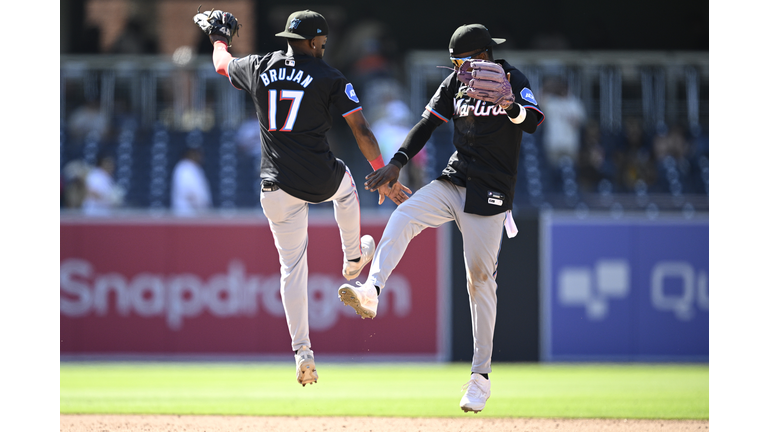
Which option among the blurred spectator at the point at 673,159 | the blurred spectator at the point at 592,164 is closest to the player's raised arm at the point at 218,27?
the blurred spectator at the point at 592,164

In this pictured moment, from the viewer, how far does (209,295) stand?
10570mm

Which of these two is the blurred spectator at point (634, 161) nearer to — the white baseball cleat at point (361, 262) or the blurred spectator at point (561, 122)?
the blurred spectator at point (561, 122)

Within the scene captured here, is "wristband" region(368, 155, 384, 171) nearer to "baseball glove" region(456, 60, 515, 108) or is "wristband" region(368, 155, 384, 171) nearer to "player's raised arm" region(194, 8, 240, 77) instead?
"baseball glove" region(456, 60, 515, 108)

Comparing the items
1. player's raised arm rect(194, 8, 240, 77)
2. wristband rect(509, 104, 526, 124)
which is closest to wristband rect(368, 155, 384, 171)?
wristband rect(509, 104, 526, 124)

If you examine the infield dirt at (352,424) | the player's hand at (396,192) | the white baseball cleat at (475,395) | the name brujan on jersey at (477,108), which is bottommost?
the infield dirt at (352,424)

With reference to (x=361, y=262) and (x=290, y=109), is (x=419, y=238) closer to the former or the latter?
(x=361, y=262)

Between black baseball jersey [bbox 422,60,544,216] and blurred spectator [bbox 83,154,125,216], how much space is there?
6.75 metres

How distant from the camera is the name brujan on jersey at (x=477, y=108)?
554cm

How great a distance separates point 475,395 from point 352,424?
4.42 ft

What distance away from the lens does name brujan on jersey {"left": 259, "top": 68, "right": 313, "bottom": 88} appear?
17.7 feet

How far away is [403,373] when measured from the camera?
9.94 metres

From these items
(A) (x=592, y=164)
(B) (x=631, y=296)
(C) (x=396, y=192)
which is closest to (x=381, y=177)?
(C) (x=396, y=192)

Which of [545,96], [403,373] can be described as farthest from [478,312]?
[545,96]

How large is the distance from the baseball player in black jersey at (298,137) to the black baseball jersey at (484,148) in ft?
1.64
